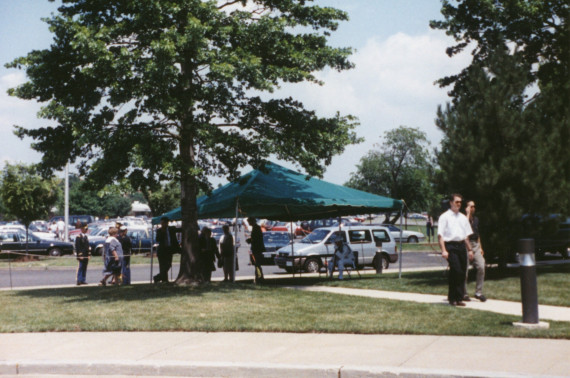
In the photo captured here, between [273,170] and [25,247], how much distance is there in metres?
18.7

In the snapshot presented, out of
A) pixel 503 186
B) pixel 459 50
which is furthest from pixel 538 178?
pixel 459 50

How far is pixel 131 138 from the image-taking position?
44.2 feet

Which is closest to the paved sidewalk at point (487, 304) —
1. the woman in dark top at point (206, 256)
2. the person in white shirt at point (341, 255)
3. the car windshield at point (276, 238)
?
the person in white shirt at point (341, 255)

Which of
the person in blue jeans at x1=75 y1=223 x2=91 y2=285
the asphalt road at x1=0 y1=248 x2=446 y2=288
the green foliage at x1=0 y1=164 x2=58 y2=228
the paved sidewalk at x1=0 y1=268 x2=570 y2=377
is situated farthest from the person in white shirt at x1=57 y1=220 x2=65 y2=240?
the paved sidewalk at x1=0 y1=268 x2=570 y2=377

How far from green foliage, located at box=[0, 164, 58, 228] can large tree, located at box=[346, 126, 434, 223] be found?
51665 mm

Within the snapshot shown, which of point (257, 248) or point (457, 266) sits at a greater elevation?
point (257, 248)

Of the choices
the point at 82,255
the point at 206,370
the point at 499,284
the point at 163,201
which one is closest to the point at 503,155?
the point at 499,284

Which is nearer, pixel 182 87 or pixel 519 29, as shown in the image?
pixel 182 87

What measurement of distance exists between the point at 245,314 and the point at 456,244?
12.3ft

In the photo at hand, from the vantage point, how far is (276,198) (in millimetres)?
15805

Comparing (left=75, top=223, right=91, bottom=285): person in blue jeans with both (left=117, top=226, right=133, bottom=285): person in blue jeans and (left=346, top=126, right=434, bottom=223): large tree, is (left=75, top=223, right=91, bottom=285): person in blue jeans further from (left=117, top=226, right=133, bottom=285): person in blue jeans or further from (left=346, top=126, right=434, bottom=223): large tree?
(left=346, top=126, right=434, bottom=223): large tree

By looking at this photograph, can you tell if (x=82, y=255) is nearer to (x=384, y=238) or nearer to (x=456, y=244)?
(x=384, y=238)

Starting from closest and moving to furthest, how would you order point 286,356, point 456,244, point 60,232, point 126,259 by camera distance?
point 286,356
point 456,244
point 126,259
point 60,232

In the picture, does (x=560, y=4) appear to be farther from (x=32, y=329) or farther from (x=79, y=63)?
(x=32, y=329)
